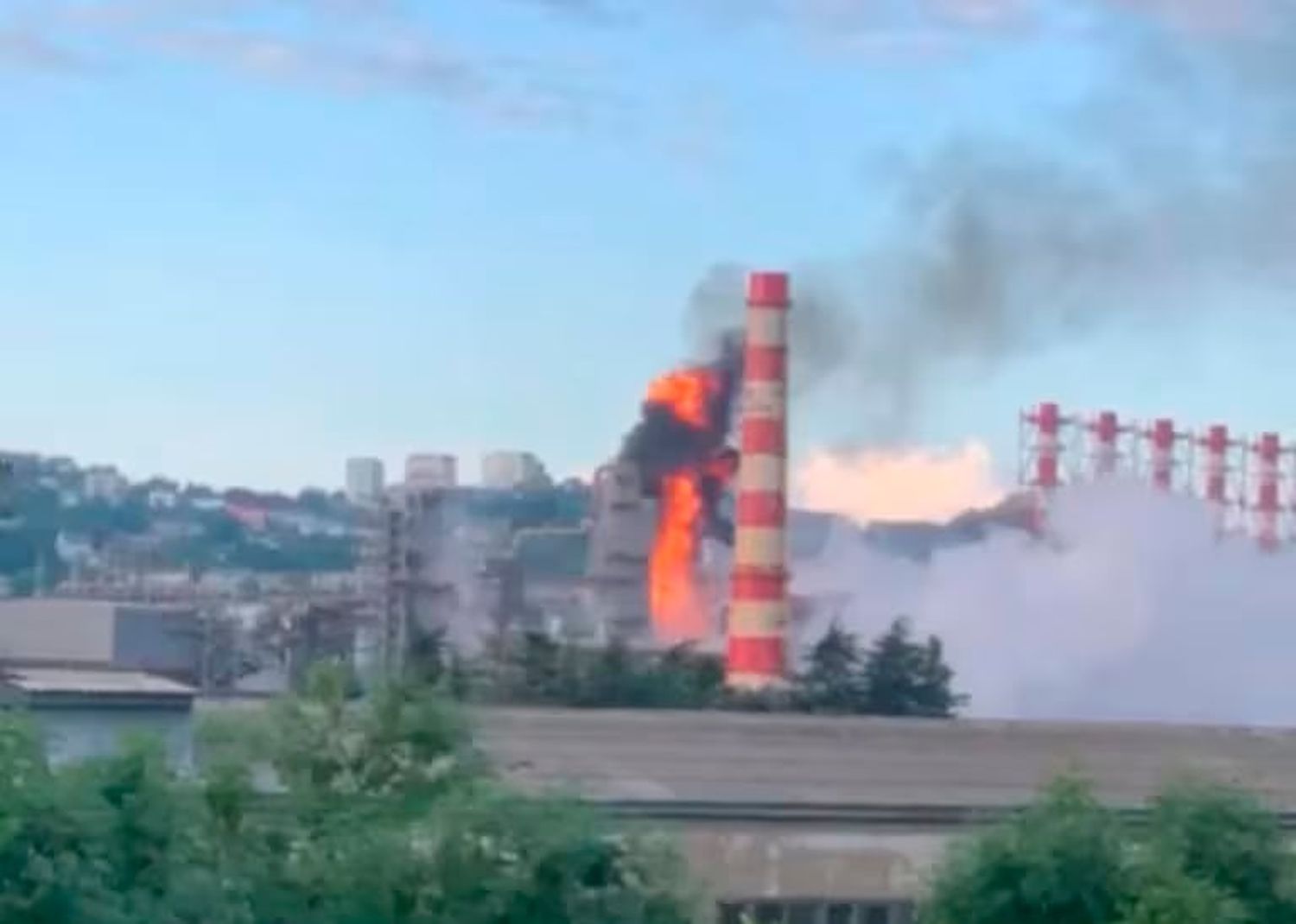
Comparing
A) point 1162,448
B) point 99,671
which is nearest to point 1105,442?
point 1162,448

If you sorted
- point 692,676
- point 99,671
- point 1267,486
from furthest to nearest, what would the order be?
1. point 1267,486
2. point 692,676
3. point 99,671

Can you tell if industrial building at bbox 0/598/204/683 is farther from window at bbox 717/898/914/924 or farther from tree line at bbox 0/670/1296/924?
tree line at bbox 0/670/1296/924

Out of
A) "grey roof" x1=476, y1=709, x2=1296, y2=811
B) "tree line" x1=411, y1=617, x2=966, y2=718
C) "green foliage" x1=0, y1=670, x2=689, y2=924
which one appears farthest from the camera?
"tree line" x1=411, y1=617, x2=966, y2=718

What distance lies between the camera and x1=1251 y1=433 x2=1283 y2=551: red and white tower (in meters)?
57.2

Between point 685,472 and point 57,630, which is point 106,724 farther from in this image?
point 685,472

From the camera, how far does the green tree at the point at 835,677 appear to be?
1387 inches

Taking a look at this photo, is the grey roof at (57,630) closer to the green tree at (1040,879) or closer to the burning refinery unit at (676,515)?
the burning refinery unit at (676,515)

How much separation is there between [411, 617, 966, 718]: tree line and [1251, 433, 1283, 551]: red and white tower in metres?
19.8

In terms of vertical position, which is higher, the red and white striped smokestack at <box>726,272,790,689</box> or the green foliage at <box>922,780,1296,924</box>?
the red and white striped smokestack at <box>726,272,790,689</box>

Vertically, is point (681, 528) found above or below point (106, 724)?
above

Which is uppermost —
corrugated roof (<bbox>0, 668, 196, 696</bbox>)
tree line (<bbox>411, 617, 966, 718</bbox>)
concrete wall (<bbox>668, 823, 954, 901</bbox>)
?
tree line (<bbox>411, 617, 966, 718</bbox>)

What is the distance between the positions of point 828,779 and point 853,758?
4.06 ft

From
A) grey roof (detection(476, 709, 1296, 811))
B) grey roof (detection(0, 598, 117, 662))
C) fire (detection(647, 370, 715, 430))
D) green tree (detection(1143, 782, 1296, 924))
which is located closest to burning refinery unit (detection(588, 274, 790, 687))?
fire (detection(647, 370, 715, 430))

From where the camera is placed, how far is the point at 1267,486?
57.6 meters
